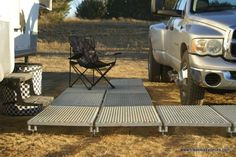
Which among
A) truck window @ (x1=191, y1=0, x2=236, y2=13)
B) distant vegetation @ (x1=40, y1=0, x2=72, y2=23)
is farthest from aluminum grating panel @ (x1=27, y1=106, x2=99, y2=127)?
distant vegetation @ (x1=40, y1=0, x2=72, y2=23)

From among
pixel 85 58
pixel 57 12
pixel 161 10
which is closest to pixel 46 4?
pixel 85 58

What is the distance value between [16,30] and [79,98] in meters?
1.26

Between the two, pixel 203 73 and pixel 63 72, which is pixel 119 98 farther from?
pixel 63 72

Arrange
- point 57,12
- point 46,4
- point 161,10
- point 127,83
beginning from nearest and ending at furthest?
point 161,10
point 46,4
point 127,83
point 57,12

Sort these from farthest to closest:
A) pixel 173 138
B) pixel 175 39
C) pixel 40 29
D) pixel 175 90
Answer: pixel 40 29, pixel 175 90, pixel 175 39, pixel 173 138

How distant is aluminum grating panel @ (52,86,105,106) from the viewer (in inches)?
269

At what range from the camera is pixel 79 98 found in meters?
7.44

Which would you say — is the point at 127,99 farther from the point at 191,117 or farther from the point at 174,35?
the point at 191,117

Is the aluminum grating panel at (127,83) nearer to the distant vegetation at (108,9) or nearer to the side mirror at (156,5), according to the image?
the side mirror at (156,5)

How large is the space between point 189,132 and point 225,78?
1099mm

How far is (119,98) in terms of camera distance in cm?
748

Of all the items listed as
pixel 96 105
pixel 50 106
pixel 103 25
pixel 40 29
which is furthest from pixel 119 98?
pixel 103 25

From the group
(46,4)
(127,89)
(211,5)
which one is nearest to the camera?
(211,5)

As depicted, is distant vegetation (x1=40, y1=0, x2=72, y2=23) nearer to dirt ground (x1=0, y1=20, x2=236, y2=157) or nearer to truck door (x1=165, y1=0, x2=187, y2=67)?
truck door (x1=165, y1=0, x2=187, y2=67)
